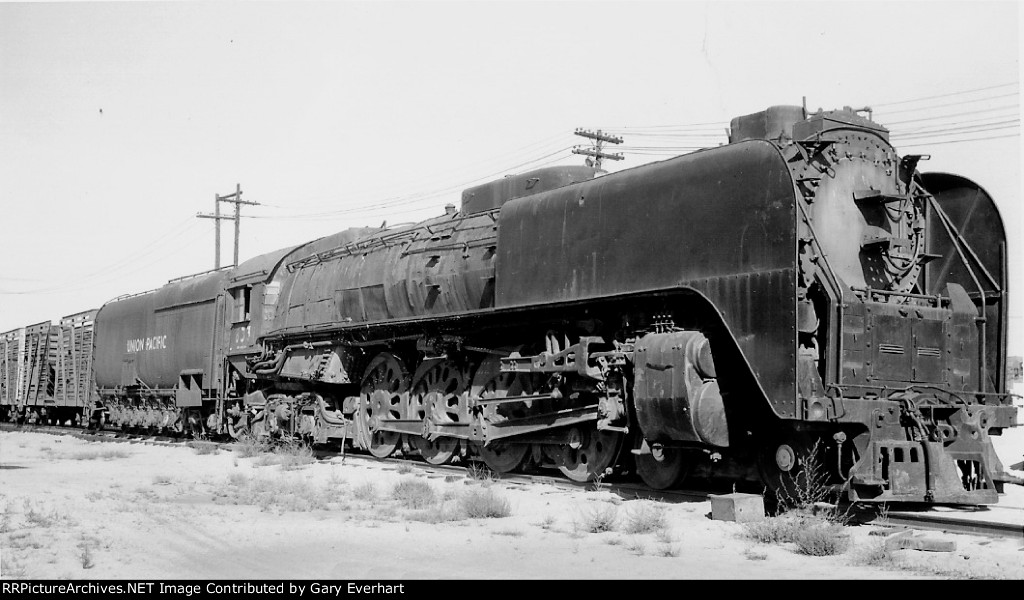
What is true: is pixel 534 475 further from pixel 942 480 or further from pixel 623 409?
pixel 942 480

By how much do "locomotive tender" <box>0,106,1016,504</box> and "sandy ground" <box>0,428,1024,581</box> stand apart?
85cm

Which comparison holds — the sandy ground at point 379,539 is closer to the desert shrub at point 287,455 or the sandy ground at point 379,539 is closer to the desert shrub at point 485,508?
the desert shrub at point 485,508

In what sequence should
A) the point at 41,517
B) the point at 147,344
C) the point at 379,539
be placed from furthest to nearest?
the point at 147,344
the point at 41,517
the point at 379,539

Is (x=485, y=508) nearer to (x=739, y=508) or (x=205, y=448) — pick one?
(x=739, y=508)

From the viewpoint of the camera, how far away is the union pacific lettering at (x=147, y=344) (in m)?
23.6

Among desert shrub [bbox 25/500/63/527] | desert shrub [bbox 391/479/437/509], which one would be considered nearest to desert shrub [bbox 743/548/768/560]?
desert shrub [bbox 391/479/437/509]

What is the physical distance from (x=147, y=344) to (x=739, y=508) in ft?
63.8

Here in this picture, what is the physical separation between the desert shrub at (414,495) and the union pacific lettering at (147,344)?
1380 cm

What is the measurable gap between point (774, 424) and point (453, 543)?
12.1 feet

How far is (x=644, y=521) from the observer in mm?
8594

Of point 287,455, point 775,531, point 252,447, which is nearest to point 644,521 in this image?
point 775,531

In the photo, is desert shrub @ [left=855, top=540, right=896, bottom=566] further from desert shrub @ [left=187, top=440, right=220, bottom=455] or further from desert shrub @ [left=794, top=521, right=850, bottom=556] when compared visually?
desert shrub @ [left=187, top=440, right=220, bottom=455]

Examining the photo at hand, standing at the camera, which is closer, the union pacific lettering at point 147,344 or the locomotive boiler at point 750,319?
the locomotive boiler at point 750,319

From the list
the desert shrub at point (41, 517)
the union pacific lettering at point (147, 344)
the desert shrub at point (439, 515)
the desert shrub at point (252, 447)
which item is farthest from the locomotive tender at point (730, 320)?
the union pacific lettering at point (147, 344)
